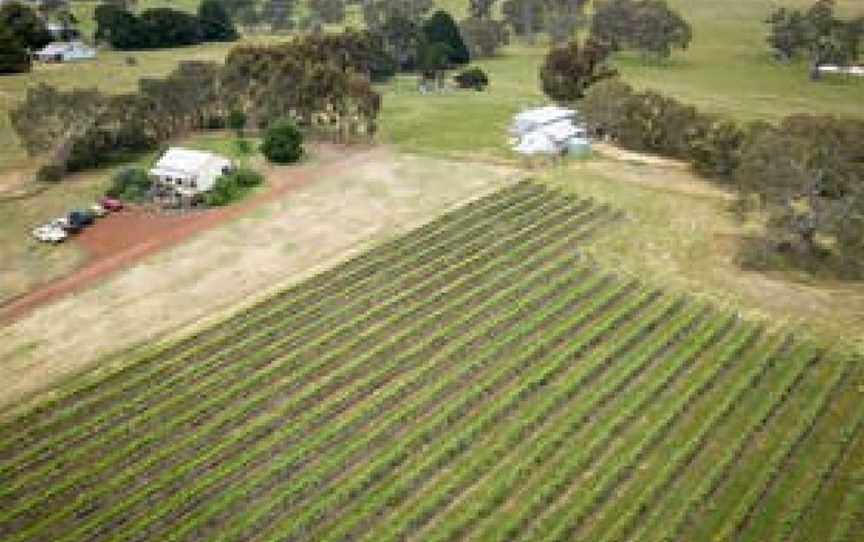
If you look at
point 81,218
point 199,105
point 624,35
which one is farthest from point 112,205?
point 624,35

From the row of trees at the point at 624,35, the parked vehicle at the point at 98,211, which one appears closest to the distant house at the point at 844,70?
the row of trees at the point at 624,35

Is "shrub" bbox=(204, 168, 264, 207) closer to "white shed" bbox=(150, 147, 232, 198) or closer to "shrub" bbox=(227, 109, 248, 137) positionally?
"white shed" bbox=(150, 147, 232, 198)

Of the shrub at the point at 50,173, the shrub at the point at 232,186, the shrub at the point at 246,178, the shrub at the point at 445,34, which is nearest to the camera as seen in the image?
the shrub at the point at 232,186

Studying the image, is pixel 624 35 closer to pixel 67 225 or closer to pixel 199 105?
pixel 199 105

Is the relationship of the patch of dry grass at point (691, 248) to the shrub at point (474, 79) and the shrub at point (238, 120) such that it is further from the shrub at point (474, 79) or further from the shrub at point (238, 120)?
the shrub at point (474, 79)

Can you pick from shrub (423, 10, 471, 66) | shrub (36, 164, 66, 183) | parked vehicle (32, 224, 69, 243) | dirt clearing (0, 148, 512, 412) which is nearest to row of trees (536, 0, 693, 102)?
shrub (423, 10, 471, 66)

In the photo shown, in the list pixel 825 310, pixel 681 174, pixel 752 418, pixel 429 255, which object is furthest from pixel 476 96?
pixel 752 418
